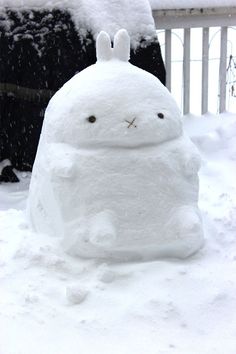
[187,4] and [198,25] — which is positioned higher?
[187,4]

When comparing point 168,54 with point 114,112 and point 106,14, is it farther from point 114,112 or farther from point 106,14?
point 114,112

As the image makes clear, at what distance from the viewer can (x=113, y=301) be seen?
2441 mm

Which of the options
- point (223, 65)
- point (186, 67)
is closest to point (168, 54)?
point (186, 67)

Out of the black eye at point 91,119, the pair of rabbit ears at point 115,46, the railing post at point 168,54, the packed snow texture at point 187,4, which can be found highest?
the pair of rabbit ears at point 115,46

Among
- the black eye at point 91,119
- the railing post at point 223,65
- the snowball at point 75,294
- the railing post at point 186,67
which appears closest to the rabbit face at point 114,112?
the black eye at point 91,119

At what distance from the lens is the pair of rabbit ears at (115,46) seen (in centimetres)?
287

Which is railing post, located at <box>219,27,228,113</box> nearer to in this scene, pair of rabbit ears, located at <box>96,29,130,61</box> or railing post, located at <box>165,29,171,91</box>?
railing post, located at <box>165,29,171,91</box>

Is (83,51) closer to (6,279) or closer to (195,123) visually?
(195,123)

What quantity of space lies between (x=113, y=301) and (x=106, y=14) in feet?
10.6

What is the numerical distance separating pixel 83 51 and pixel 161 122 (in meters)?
2.35

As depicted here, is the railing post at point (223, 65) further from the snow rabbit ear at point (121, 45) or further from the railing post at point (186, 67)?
the snow rabbit ear at point (121, 45)

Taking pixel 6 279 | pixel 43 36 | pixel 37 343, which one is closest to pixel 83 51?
pixel 43 36

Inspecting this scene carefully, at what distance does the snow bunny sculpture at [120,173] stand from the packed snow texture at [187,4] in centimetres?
291

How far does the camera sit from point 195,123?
5.92 metres
